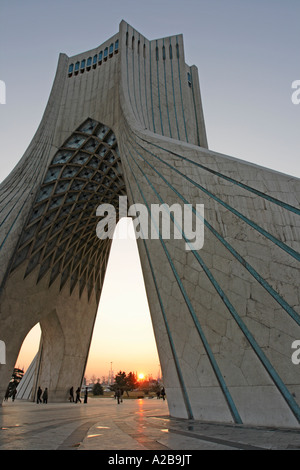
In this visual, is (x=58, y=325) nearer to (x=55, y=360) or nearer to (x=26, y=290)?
(x=55, y=360)

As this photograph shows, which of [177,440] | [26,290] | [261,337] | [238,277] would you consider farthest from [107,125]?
[177,440]

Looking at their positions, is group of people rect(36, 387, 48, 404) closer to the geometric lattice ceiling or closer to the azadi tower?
the azadi tower

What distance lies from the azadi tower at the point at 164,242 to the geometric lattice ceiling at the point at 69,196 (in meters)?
0.06

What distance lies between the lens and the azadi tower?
163 inches

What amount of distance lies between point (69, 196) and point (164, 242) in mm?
9024

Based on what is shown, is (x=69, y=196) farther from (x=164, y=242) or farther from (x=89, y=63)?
(x=164, y=242)

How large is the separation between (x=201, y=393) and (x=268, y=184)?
3.39 meters

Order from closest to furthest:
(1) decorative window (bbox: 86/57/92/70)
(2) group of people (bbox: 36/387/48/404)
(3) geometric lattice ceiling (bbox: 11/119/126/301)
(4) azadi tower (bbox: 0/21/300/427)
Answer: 1. (4) azadi tower (bbox: 0/21/300/427)
2. (3) geometric lattice ceiling (bbox: 11/119/126/301)
3. (2) group of people (bbox: 36/387/48/404)
4. (1) decorative window (bbox: 86/57/92/70)

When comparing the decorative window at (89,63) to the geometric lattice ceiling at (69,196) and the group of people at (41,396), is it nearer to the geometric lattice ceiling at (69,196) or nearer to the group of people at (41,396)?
the geometric lattice ceiling at (69,196)

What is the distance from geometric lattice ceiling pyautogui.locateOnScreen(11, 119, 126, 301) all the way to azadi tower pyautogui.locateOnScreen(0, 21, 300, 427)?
0.20ft

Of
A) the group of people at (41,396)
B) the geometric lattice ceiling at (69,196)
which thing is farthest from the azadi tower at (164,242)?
the group of people at (41,396)

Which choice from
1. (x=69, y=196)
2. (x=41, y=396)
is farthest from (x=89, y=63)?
(x=41, y=396)

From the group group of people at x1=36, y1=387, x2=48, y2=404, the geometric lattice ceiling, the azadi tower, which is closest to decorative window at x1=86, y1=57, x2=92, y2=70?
the azadi tower

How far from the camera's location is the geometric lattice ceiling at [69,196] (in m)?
12.7
